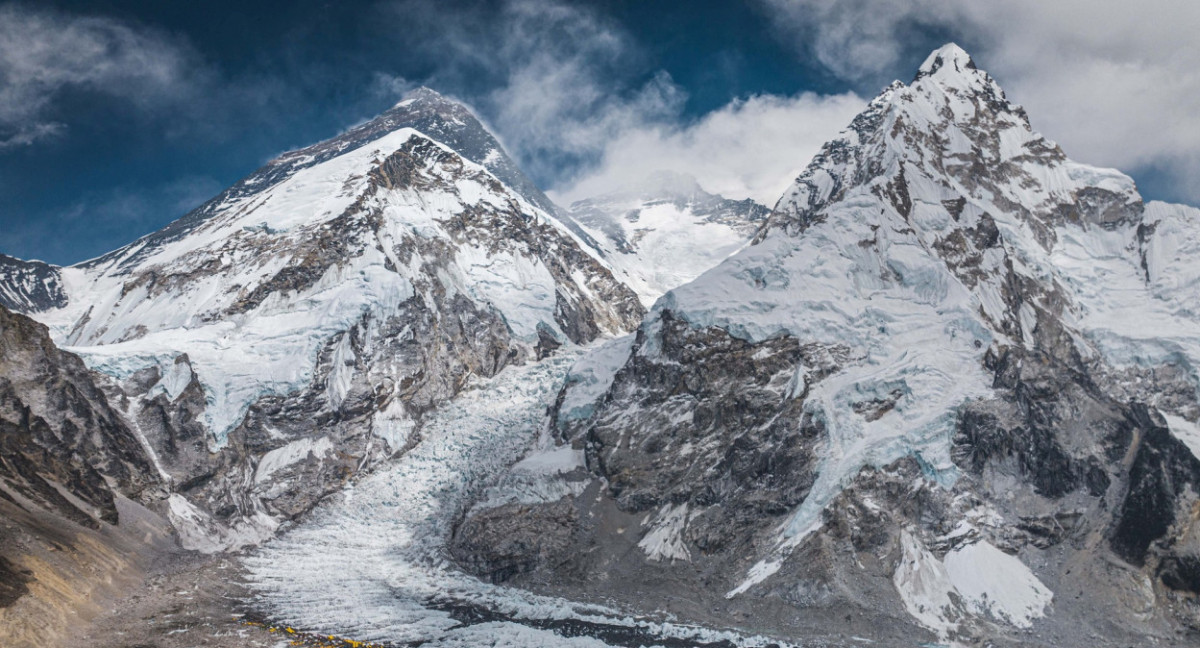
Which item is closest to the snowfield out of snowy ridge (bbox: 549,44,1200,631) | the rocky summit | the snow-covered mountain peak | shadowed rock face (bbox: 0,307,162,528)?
the rocky summit

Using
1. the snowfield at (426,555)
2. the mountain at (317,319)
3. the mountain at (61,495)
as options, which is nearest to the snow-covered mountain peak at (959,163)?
the mountain at (317,319)

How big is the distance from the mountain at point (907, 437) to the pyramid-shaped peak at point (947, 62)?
3699 cm

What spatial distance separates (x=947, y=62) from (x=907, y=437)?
103482mm

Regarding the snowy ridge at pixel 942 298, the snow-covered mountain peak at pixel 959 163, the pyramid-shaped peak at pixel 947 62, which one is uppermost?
the pyramid-shaped peak at pixel 947 62

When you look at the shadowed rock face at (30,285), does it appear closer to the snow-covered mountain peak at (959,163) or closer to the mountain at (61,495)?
the mountain at (61,495)

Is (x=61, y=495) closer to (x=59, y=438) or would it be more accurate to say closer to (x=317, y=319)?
(x=59, y=438)

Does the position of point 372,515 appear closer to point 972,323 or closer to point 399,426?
point 399,426

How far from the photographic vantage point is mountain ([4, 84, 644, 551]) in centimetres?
10719

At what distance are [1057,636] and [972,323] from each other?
4123 cm

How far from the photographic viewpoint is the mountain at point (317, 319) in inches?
4220

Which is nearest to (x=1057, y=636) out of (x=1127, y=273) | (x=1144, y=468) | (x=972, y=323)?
(x=1144, y=468)

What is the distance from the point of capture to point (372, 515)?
108m

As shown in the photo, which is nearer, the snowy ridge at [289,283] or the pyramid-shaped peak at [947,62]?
the snowy ridge at [289,283]

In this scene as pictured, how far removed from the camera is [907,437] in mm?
92750
